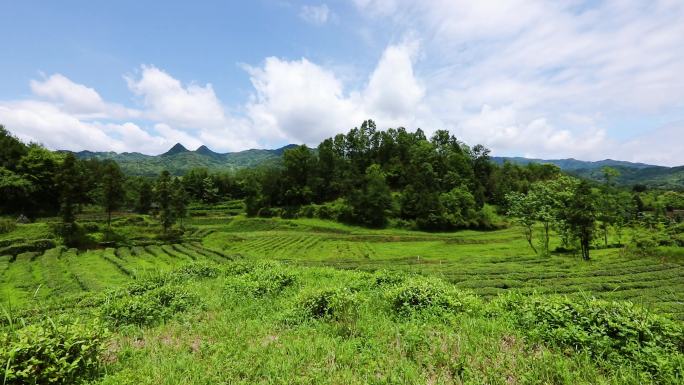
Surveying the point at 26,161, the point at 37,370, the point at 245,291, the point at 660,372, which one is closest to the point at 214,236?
the point at 26,161

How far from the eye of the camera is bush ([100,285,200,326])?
9.93 meters

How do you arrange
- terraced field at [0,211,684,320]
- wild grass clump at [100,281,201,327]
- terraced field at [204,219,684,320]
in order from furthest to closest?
terraced field at [0,211,684,320] < terraced field at [204,219,684,320] < wild grass clump at [100,281,201,327]

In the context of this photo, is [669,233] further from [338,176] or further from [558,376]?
[338,176]

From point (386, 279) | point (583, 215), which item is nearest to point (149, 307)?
point (386, 279)

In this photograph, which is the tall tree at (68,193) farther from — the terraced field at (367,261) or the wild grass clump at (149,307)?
the wild grass clump at (149,307)

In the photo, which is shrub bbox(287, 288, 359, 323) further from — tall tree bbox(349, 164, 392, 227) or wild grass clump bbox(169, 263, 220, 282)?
tall tree bbox(349, 164, 392, 227)

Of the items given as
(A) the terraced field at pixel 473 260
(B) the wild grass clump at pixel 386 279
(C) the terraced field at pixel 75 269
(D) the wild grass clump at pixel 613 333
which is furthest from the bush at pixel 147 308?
(A) the terraced field at pixel 473 260

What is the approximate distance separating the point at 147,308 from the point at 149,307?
59 mm

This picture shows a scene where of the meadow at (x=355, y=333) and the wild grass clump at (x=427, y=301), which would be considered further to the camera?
the wild grass clump at (x=427, y=301)

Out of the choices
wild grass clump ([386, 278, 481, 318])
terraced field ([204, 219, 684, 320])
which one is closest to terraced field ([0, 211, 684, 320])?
terraced field ([204, 219, 684, 320])

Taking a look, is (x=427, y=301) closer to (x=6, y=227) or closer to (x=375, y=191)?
(x=6, y=227)

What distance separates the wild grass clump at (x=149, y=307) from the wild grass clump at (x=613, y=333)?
406 inches

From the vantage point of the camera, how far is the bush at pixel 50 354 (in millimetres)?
5105

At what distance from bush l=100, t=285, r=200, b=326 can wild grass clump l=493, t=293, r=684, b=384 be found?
10324 mm
